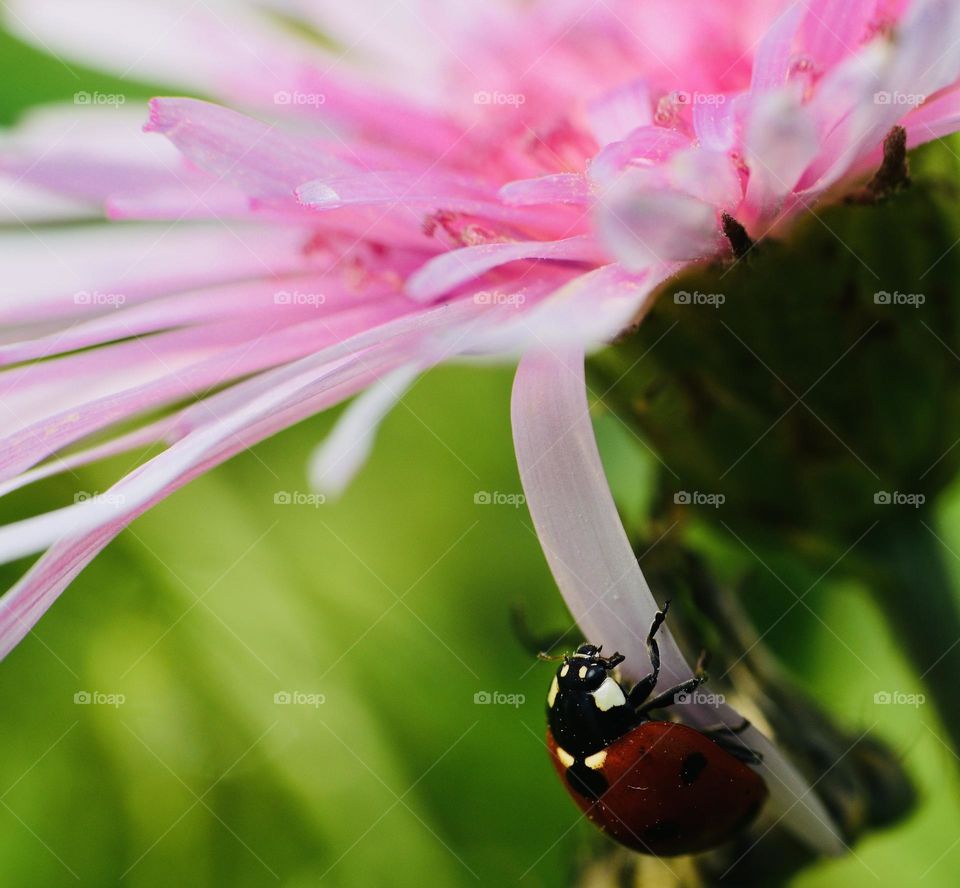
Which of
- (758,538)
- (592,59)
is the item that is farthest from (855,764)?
(592,59)

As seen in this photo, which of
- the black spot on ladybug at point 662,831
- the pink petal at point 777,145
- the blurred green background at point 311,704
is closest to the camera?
the pink petal at point 777,145

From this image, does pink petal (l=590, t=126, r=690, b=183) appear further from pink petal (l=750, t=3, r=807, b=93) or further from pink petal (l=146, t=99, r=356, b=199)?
pink petal (l=146, t=99, r=356, b=199)

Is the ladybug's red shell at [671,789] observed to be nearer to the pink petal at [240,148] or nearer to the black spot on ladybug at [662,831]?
the black spot on ladybug at [662,831]

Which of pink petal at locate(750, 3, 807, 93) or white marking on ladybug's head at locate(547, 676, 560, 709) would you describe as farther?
white marking on ladybug's head at locate(547, 676, 560, 709)

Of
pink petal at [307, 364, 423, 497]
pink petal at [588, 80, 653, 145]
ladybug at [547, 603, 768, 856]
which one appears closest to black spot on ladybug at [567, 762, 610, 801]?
ladybug at [547, 603, 768, 856]

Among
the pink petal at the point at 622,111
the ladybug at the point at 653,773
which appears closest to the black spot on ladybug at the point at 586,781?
the ladybug at the point at 653,773

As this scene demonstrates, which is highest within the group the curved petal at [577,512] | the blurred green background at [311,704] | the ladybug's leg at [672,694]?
the curved petal at [577,512]

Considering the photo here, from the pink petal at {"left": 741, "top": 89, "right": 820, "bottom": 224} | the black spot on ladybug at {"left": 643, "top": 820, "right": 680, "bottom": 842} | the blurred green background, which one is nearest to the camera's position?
the pink petal at {"left": 741, "top": 89, "right": 820, "bottom": 224}
